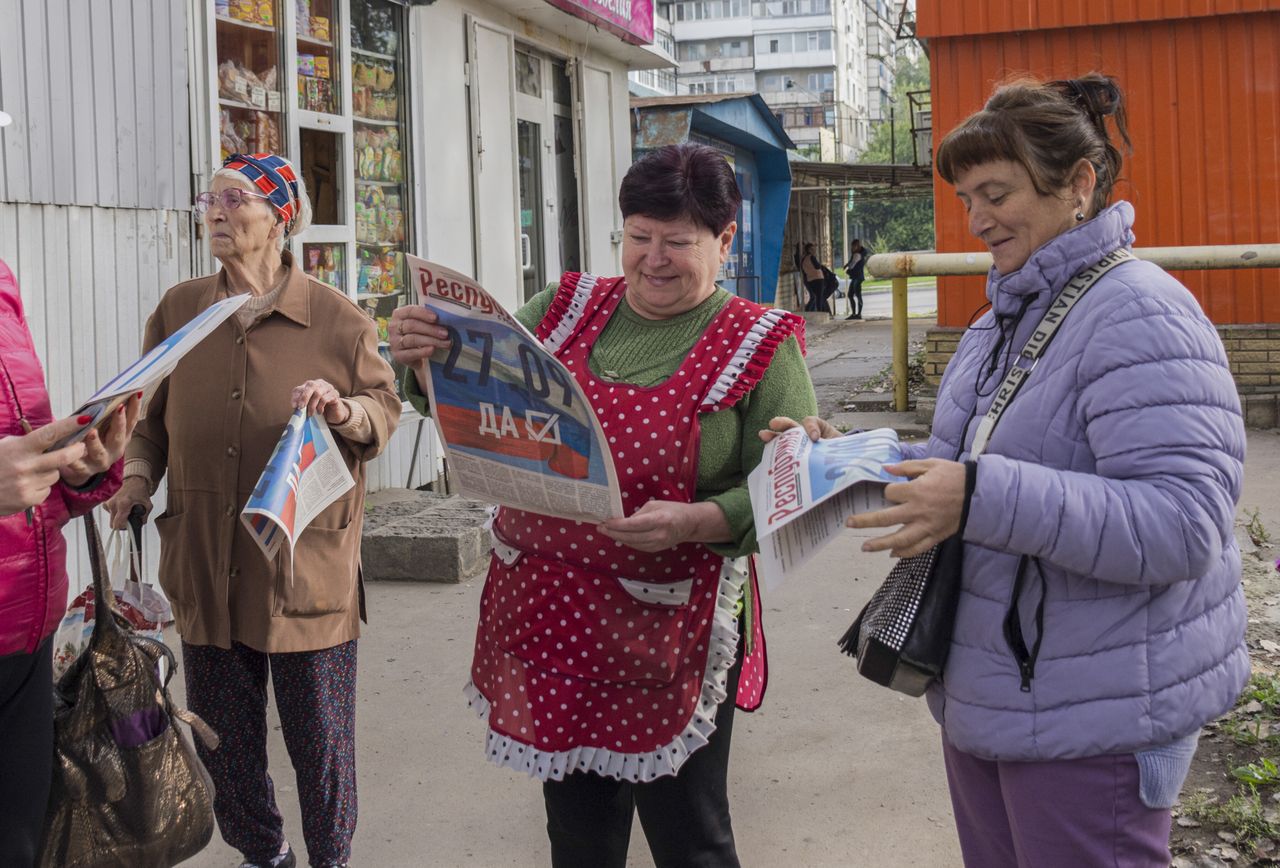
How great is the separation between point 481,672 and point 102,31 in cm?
401

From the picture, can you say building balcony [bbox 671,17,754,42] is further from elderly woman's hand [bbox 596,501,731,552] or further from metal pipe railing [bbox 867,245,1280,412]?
elderly woman's hand [bbox 596,501,731,552]

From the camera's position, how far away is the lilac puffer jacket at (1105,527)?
1842 mm

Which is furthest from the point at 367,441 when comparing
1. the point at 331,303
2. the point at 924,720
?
the point at 924,720

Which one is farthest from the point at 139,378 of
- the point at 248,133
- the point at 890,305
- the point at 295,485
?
the point at 890,305

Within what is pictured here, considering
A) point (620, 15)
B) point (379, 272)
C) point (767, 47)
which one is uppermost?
point (767, 47)

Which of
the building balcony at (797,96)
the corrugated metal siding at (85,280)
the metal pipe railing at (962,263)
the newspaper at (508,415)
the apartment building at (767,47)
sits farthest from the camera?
the apartment building at (767,47)

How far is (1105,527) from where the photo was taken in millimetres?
1833

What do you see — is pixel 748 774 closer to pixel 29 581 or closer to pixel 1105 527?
pixel 29 581

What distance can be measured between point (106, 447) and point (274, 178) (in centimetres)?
121

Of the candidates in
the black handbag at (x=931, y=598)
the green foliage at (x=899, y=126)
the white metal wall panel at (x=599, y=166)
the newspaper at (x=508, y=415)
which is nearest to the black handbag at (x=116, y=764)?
the newspaper at (x=508, y=415)

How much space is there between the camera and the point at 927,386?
10922 millimetres

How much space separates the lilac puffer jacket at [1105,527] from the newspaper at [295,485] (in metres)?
1.27

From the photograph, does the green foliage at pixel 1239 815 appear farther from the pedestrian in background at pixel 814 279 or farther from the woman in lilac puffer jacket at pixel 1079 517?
the pedestrian in background at pixel 814 279

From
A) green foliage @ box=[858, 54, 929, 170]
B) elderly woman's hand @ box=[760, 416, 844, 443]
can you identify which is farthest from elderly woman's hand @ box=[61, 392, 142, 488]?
green foliage @ box=[858, 54, 929, 170]
